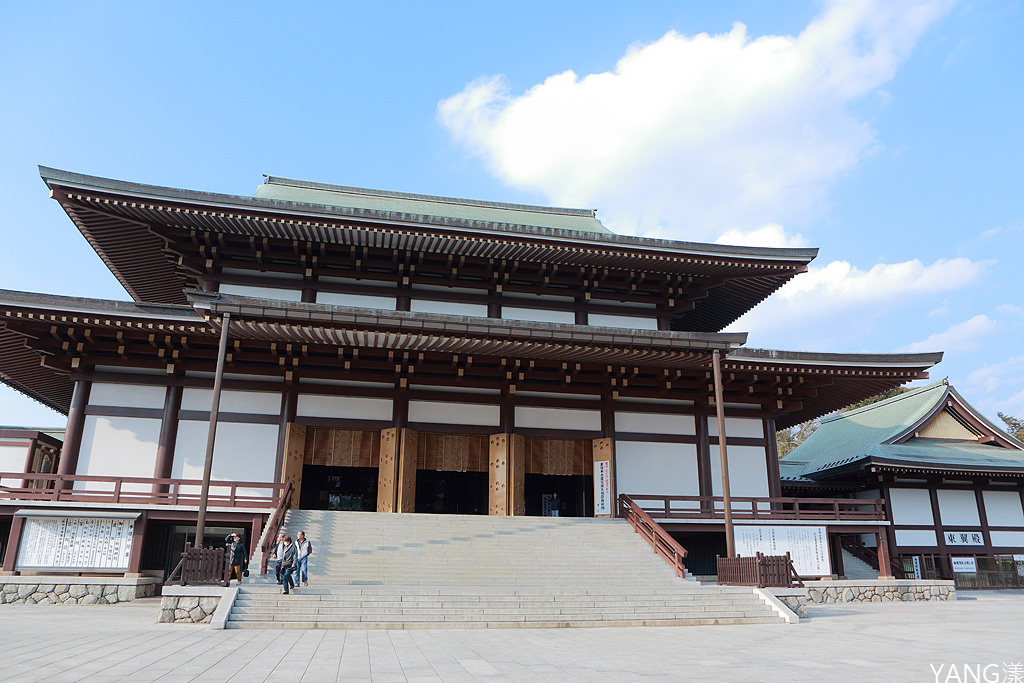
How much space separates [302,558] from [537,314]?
A: 10874mm

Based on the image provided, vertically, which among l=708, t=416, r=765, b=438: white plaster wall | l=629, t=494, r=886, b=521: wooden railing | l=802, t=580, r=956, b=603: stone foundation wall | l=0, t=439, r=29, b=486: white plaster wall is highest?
l=708, t=416, r=765, b=438: white plaster wall

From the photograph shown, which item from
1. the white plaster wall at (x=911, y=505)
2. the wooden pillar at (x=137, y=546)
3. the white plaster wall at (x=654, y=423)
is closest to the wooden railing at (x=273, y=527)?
the wooden pillar at (x=137, y=546)

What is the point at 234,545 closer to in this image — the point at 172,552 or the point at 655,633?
the point at 172,552

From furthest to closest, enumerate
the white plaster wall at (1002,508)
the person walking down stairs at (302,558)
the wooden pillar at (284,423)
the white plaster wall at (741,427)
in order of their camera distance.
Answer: the white plaster wall at (1002,508)
the white plaster wall at (741,427)
the wooden pillar at (284,423)
the person walking down stairs at (302,558)

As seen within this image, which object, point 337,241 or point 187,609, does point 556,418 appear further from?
point 187,609

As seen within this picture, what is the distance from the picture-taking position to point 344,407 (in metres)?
18.6

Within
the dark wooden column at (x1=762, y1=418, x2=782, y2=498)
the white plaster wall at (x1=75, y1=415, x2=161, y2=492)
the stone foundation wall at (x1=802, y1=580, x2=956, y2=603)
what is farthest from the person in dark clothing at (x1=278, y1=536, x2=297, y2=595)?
the dark wooden column at (x1=762, y1=418, x2=782, y2=498)

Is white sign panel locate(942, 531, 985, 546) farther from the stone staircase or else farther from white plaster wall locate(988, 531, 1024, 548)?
the stone staircase

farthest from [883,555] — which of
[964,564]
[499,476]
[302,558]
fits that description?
[302,558]

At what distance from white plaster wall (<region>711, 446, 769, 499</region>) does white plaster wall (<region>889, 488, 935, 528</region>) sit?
6.38 metres

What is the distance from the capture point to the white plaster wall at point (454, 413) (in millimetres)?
18953

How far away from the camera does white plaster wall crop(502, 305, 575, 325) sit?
20703 mm

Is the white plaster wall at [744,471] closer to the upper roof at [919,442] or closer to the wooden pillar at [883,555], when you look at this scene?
the wooden pillar at [883,555]

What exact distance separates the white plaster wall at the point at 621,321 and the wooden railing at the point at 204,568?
509 inches
